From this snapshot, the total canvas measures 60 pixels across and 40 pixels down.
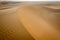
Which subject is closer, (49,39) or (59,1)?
(49,39)

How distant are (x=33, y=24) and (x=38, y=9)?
0.79 ft

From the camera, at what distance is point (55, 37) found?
93 cm

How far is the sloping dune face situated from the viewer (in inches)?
36.8

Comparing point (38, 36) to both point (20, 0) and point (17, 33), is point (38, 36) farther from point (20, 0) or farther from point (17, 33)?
point (20, 0)

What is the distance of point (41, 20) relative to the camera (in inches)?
41.2

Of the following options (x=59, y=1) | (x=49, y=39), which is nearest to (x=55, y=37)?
(x=49, y=39)

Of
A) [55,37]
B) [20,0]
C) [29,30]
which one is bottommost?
[55,37]

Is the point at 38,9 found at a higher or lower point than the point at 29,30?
higher

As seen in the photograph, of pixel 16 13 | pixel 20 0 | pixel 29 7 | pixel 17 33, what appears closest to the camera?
pixel 17 33

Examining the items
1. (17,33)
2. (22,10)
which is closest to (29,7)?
(22,10)

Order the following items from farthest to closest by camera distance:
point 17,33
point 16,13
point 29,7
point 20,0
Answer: point 20,0, point 29,7, point 16,13, point 17,33

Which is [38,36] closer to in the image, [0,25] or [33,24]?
[33,24]

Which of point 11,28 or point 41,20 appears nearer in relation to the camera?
point 11,28

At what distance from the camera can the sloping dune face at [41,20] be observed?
3.07ft
